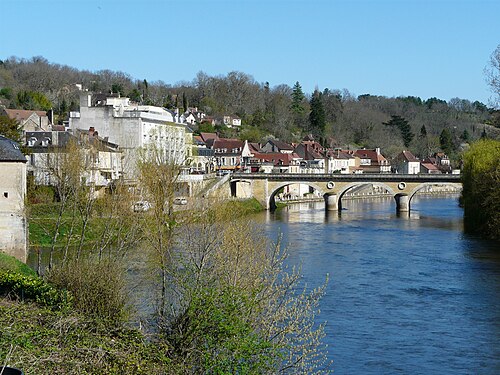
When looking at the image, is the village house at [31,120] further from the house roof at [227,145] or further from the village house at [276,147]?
the village house at [276,147]

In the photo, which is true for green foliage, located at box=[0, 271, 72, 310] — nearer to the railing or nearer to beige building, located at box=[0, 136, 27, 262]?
beige building, located at box=[0, 136, 27, 262]

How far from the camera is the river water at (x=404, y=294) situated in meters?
19.3

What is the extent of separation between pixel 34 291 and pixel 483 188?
26.8 m

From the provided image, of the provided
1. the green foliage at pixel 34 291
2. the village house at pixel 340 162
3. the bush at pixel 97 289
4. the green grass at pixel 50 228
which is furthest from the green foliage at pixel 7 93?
the bush at pixel 97 289

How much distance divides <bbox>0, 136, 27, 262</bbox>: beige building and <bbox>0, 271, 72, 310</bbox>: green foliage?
7808mm

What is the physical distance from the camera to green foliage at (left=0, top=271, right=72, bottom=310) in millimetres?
17234

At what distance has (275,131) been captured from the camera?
103688 mm

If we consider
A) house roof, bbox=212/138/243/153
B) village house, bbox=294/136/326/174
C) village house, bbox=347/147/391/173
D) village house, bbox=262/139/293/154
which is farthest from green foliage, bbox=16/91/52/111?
village house, bbox=347/147/391/173

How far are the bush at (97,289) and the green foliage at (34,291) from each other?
12.1 inches

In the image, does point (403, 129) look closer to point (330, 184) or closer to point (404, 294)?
point (330, 184)

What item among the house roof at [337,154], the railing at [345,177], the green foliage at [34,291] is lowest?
the green foliage at [34,291]

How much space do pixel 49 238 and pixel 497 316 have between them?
19.3 meters

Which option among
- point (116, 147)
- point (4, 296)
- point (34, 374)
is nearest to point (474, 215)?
point (116, 147)

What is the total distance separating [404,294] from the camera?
1044 inches
